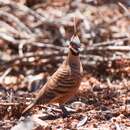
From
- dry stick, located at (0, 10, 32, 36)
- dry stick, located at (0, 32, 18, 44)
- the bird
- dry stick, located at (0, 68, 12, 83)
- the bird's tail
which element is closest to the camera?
the bird

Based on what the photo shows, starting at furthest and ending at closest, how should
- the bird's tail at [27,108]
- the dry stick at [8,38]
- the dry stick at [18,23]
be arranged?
1. the dry stick at [18,23]
2. the dry stick at [8,38]
3. the bird's tail at [27,108]

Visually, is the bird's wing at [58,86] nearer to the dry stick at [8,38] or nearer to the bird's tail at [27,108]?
the bird's tail at [27,108]

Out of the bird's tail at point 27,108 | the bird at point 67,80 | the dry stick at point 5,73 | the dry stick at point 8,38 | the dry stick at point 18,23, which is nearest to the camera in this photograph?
the bird at point 67,80

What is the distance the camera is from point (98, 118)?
4.65 meters

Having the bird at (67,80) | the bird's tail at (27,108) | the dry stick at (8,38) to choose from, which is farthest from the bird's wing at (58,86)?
the dry stick at (8,38)

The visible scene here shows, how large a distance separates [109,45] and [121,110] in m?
2.53

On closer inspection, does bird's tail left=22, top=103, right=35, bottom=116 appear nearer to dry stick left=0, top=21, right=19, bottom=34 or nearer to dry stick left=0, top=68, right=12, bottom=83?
dry stick left=0, top=68, right=12, bottom=83

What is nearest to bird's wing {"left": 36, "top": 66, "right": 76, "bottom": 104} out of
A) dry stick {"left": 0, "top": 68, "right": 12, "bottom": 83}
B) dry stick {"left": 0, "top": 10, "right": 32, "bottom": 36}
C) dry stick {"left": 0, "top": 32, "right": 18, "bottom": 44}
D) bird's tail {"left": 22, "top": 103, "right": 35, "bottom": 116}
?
bird's tail {"left": 22, "top": 103, "right": 35, "bottom": 116}

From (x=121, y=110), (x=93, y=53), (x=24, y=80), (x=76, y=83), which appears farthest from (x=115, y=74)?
(x=76, y=83)

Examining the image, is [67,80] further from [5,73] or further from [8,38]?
[8,38]

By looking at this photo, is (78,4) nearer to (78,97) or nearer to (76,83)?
(78,97)

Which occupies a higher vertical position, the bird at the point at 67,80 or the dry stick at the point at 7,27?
the dry stick at the point at 7,27

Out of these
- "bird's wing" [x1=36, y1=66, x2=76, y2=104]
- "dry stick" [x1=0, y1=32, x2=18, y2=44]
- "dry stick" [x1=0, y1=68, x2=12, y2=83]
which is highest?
"dry stick" [x1=0, y1=32, x2=18, y2=44]

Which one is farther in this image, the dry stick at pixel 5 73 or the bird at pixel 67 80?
the dry stick at pixel 5 73
